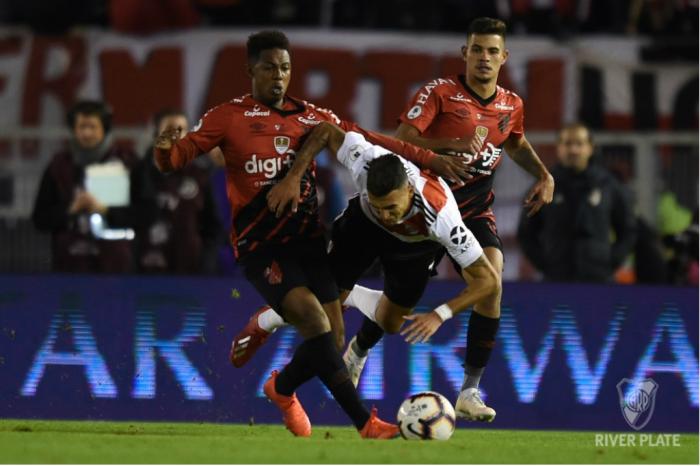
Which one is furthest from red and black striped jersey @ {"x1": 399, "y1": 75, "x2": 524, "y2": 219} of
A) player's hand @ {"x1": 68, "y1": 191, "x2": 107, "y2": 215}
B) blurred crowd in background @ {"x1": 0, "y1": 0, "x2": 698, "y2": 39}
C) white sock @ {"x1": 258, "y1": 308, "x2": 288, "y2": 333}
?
blurred crowd in background @ {"x1": 0, "y1": 0, "x2": 698, "y2": 39}

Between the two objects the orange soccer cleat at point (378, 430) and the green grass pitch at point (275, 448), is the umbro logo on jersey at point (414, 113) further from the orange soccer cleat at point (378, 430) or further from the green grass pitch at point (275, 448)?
the green grass pitch at point (275, 448)

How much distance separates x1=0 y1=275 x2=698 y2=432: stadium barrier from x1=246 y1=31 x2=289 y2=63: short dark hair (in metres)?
2.24

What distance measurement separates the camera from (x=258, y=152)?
33.9 feet

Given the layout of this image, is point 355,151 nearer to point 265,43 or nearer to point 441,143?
point 441,143

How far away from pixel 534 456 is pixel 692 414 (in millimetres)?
3088

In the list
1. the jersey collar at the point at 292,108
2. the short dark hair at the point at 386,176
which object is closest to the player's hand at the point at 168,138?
the jersey collar at the point at 292,108

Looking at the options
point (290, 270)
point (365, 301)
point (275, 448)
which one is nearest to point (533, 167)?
point (365, 301)

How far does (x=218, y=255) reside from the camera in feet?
43.8

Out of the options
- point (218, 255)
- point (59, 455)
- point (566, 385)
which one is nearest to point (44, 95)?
point (218, 255)

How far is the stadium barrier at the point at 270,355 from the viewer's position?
1193cm

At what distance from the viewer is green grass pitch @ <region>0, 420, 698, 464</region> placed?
9.05 m

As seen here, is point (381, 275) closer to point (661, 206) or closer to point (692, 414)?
point (692, 414)

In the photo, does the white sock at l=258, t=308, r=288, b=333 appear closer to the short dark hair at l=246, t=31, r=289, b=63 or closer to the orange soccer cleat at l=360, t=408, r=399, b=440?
the orange soccer cleat at l=360, t=408, r=399, b=440

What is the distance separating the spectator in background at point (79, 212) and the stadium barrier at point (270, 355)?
1.83 ft
